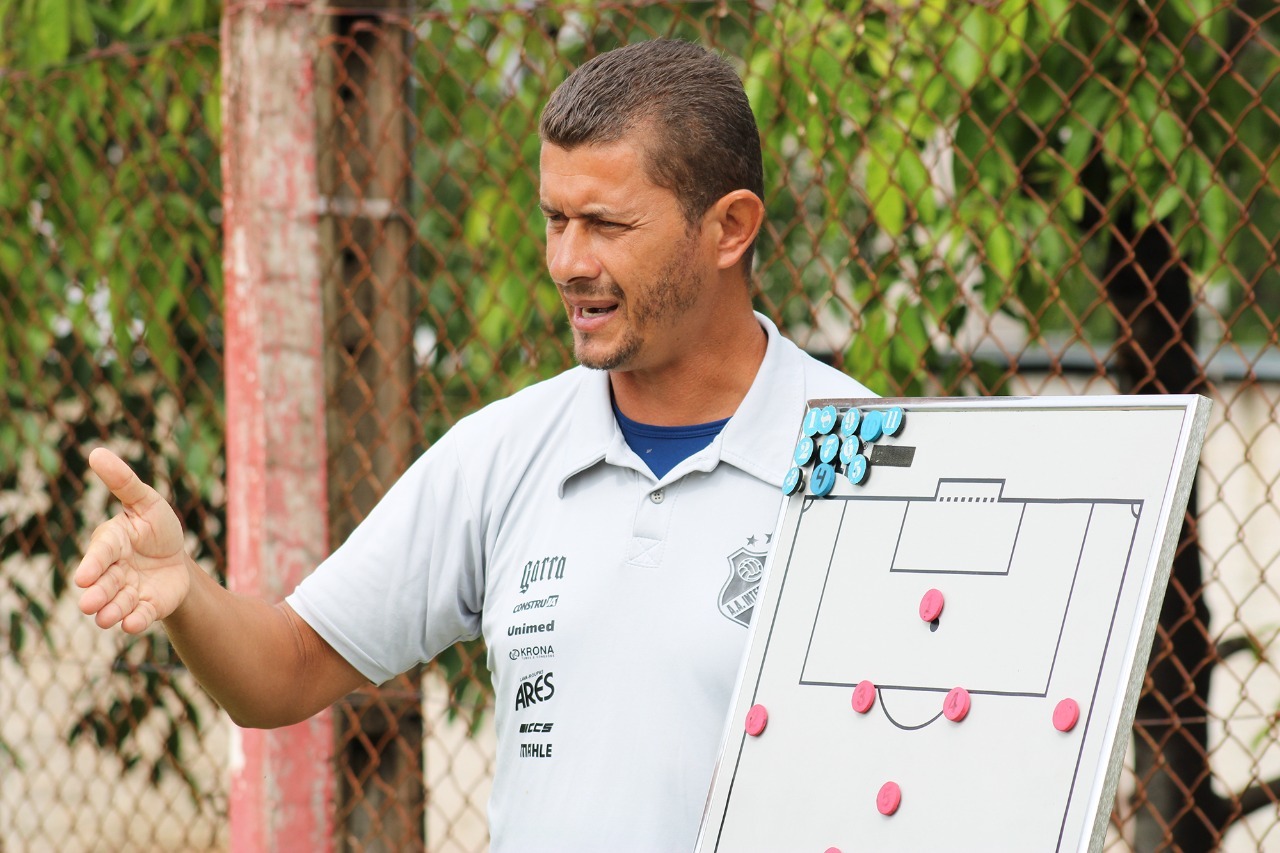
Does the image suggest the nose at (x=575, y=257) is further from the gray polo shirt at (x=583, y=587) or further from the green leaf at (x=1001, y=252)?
the green leaf at (x=1001, y=252)

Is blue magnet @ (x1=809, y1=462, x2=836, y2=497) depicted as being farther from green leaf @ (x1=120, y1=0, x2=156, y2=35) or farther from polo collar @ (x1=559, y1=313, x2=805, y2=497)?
green leaf @ (x1=120, y1=0, x2=156, y2=35)

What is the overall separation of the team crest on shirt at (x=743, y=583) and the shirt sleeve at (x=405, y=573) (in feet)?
1.24

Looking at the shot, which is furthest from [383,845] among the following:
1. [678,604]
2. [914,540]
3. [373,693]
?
[914,540]

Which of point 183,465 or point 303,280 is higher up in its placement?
point 303,280

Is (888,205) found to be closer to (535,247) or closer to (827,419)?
(535,247)

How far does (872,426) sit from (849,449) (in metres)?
0.04

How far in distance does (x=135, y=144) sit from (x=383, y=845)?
2.01 metres

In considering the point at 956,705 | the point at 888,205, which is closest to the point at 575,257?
the point at 956,705

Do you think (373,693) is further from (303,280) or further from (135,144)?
(135,144)

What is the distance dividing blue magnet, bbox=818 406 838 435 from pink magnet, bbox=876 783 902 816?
0.41 metres

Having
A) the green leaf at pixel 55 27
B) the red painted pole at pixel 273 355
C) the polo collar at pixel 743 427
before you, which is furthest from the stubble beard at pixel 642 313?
the green leaf at pixel 55 27

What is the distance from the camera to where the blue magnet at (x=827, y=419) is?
174 centimetres

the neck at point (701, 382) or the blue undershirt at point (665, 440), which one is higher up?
the neck at point (701, 382)

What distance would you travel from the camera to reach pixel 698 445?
1921 mm
